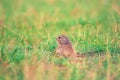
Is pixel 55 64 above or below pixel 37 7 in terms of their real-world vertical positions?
below

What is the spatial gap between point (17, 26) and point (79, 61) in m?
3.90

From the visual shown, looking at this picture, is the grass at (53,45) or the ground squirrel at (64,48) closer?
the grass at (53,45)

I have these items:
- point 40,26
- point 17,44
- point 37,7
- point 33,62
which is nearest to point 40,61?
point 33,62

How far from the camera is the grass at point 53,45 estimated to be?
696 centimetres

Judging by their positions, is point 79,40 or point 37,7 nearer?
point 79,40

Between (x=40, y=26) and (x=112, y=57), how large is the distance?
11.2ft

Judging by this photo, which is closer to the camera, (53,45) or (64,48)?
(64,48)

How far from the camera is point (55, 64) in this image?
777cm

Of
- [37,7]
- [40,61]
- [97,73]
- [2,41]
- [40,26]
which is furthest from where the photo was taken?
[37,7]

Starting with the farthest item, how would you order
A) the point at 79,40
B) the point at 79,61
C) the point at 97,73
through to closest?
the point at 79,40 < the point at 79,61 < the point at 97,73

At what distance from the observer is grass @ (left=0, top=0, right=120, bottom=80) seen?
696cm

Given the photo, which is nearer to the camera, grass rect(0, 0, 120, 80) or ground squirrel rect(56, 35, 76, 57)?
grass rect(0, 0, 120, 80)

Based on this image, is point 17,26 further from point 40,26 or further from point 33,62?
point 33,62

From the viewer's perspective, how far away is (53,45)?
919 centimetres
